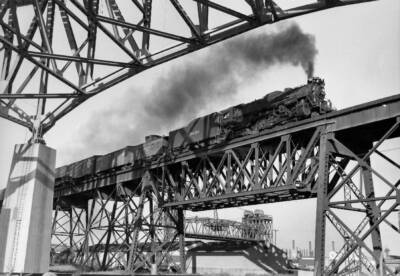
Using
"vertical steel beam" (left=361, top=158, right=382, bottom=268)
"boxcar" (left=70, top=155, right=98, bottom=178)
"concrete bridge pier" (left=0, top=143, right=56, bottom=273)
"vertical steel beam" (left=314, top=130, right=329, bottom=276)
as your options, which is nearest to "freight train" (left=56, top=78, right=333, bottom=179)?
"boxcar" (left=70, top=155, right=98, bottom=178)

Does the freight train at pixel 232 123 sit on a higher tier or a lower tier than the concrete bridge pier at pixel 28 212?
higher

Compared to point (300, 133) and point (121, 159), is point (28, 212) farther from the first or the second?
point (121, 159)

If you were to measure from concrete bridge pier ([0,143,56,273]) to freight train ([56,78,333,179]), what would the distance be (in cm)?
1001

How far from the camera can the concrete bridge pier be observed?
55.2 feet

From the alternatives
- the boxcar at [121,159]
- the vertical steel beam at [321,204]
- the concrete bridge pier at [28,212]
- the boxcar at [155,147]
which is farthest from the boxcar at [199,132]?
the concrete bridge pier at [28,212]

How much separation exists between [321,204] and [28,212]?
1192cm

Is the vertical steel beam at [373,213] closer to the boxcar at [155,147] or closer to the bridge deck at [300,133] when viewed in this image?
the bridge deck at [300,133]

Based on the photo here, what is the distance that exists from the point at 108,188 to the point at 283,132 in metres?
18.9

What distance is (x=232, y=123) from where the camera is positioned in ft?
81.1

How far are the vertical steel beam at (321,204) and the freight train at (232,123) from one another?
7.48 ft

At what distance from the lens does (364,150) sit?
71.0 ft

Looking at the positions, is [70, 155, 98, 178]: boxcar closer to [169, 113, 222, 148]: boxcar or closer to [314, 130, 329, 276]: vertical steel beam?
[169, 113, 222, 148]: boxcar

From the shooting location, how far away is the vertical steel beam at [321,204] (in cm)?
1797

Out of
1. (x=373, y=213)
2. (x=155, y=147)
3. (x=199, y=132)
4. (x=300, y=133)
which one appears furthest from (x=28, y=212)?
(x=373, y=213)
